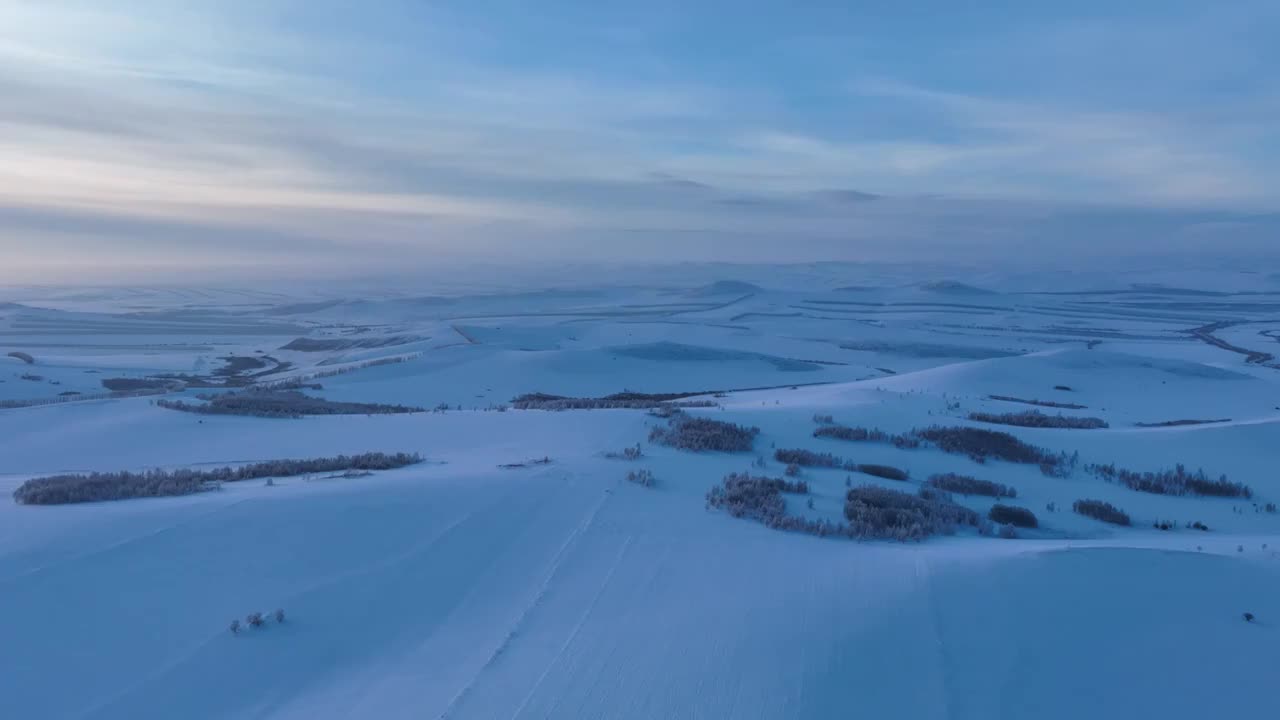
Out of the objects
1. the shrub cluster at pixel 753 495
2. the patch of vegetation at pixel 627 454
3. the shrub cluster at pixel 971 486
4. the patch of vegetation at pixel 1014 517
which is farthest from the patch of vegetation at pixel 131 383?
the patch of vegetation at pixel 1014 517

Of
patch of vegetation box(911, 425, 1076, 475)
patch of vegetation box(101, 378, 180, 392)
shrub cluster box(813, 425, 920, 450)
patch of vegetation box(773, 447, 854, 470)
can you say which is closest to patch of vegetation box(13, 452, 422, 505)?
patch of vegetation box(773, 447, 854, 470)

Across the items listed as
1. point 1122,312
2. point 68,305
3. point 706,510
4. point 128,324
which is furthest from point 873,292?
point 706,510

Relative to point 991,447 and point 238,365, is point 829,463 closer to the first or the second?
point 991,447

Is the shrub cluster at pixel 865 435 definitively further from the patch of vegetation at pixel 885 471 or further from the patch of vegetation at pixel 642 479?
the patch of vegetation at pixel 642 479

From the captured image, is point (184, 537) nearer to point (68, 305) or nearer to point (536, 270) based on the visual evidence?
point (68, 305)

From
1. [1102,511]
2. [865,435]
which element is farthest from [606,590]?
[865,435]
